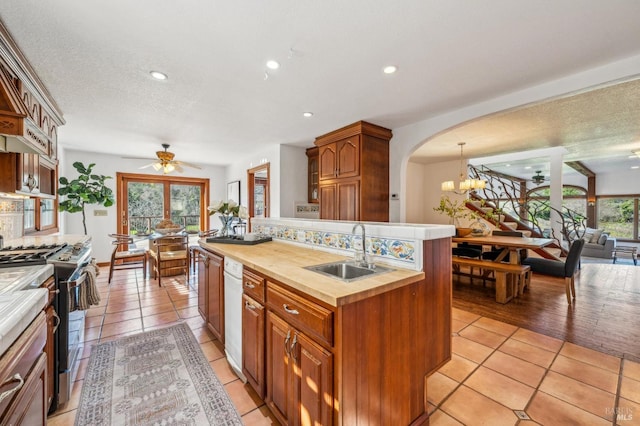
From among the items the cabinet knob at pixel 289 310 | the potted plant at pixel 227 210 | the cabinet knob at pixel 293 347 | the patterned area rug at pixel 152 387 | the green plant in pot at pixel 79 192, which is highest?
the green plant in pot at pixel 79 192

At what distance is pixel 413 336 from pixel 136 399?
5.94ft

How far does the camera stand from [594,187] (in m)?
8.52

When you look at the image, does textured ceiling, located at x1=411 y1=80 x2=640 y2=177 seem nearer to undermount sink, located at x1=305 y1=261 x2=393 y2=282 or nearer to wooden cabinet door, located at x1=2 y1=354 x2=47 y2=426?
undermount sink, located at x1=305 y1=261 x2=393 y2=282

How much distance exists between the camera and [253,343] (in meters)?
1.69

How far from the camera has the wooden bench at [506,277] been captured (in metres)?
3.48

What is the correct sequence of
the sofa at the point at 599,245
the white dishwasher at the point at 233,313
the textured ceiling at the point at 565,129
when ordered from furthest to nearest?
the sofa at the point at 599,245, the textured ceiling at the point at 565,129, the white dishwasher at the point at 233,313

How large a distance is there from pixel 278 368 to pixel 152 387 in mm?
1067

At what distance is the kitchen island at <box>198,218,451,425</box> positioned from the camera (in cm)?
112

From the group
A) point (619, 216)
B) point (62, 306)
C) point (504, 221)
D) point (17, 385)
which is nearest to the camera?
point (17, 385)

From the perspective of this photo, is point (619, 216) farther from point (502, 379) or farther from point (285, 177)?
point (285, 177)

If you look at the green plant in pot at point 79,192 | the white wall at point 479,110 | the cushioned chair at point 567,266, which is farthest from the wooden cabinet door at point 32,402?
the cushioned chair at point 567,266

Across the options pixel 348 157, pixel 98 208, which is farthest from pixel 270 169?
pixel 98 208

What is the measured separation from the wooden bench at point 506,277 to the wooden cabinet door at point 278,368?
330 centimetres

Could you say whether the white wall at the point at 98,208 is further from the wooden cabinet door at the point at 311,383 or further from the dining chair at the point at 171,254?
the wooden cabinet door at the point at 311,383
